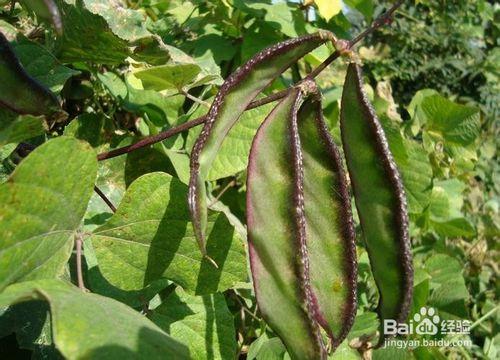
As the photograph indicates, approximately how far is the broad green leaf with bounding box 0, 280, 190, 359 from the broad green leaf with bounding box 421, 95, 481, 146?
1.31m

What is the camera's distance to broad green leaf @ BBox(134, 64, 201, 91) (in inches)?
32.9

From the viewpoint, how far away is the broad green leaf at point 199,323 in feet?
2.52

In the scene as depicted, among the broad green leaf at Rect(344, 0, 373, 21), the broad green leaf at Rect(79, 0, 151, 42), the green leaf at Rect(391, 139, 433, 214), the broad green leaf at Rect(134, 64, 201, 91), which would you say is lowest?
the green leaf at Rect(391, 139, 433, 214)

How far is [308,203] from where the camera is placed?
0.62 m

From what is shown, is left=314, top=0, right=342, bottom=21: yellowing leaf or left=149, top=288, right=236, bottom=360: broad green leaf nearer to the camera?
left=149, top=288, right=236, bottom=360: broad green leaf

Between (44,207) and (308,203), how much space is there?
0.83 ft

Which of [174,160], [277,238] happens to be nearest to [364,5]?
[174,160]

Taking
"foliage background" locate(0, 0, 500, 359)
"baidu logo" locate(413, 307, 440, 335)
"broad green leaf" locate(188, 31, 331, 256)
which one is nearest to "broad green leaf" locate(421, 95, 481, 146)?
"foliage background" locate(0, 0, 500, 359)

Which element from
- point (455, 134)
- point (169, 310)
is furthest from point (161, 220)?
point (455, 134)

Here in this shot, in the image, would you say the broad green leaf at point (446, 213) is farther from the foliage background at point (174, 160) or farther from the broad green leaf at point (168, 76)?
the broad green leaf at point (168, 76)

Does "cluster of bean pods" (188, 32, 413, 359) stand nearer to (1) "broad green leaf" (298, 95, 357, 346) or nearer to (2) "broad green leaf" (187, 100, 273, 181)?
(1) "broad green leaf" (298, 95, 357, 346)

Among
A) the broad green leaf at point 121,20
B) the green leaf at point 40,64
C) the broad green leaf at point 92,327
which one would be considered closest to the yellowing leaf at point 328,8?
the broad green leaf at point 121,20

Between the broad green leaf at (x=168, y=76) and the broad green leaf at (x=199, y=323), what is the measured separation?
0.30 m

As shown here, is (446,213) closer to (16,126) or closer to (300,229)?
(300,229)
